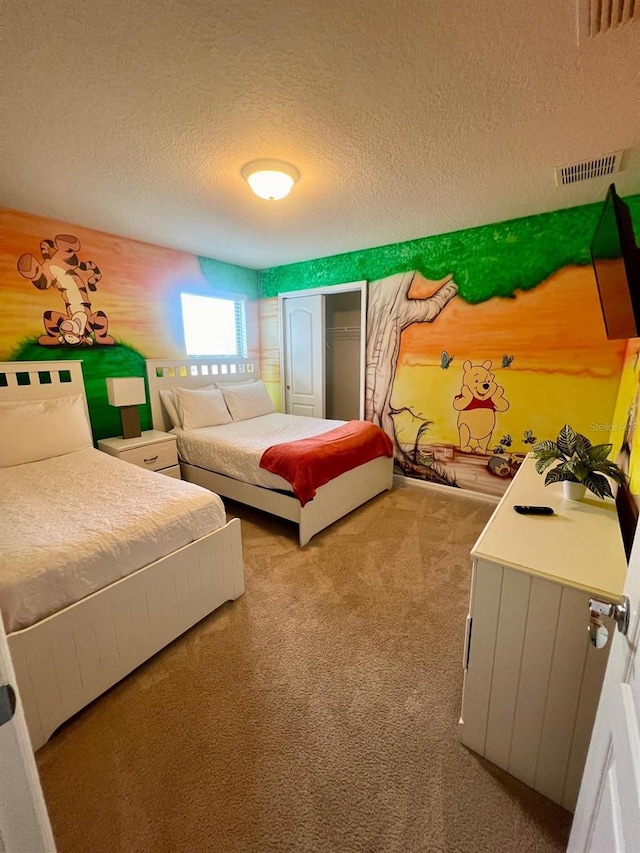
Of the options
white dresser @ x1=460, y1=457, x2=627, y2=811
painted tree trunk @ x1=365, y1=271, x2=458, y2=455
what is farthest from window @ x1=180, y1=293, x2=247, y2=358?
white dresser @ x1=460, y1=457, x2=627, y2=811

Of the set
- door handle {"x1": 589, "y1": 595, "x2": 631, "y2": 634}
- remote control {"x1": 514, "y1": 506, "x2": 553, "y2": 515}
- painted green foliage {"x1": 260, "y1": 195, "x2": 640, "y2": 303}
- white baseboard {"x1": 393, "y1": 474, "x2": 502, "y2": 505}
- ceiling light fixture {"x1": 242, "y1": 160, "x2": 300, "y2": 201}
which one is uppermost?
ceiling light fixture {"x1": 242, "y1": 160, "x2": 300, "y2": 201}

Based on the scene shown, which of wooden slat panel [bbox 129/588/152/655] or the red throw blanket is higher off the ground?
the red throw blanket

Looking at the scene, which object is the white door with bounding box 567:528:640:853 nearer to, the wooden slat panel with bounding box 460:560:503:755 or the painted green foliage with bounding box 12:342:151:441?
the wooden slat panel with bounding box 460:560:503:755

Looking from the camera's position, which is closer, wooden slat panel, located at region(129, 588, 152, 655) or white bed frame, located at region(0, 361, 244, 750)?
white bed frame, located at region(0, 361, 244, 750)

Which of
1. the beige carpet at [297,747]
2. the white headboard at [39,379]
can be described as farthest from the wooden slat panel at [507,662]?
the white headboard at [39,379]

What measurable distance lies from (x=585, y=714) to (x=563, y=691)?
0.07 metres

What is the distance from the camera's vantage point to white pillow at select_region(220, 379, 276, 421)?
12.4ft

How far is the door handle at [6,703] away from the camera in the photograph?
19.2 inches

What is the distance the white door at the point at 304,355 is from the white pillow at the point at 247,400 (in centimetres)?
45

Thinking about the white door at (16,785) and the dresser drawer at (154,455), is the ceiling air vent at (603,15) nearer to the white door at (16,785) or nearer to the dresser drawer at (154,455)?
the white door at (16,785)

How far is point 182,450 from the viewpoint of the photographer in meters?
3.29

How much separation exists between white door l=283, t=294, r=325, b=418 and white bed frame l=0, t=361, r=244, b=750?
104 inches

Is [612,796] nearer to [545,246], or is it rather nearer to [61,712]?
[61,712]

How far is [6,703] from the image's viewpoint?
50 centimetres
